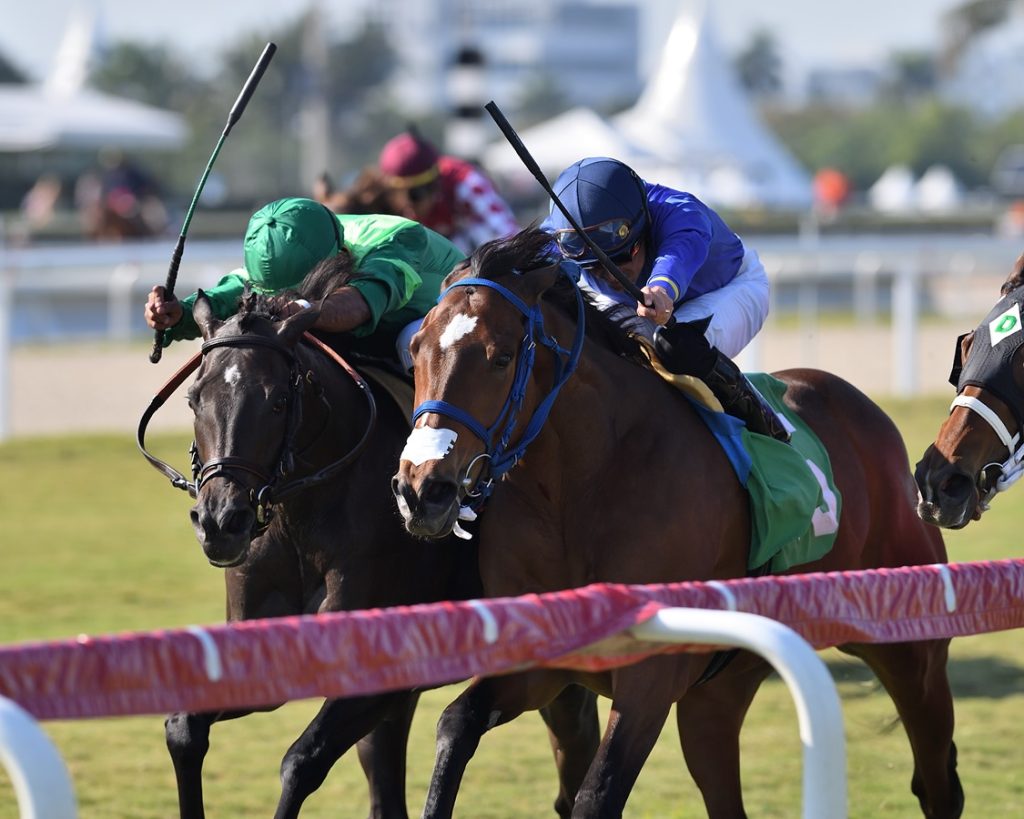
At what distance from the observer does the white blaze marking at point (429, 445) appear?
3.53 metres

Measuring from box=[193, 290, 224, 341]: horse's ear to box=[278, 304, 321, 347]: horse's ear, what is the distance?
0.62 ft

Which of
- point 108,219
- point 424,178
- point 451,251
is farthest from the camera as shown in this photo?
point 108,219

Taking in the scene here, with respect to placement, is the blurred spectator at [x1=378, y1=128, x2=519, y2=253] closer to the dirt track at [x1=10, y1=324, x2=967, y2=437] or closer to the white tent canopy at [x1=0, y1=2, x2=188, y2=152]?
the dirt track at [x1=10, y1=324, x2=967, y2=437]

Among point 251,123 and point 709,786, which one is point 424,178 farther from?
point 251,123

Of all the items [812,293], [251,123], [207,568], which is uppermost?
[251,123]

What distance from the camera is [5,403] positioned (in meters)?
12.0

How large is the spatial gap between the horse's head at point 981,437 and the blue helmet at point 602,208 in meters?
0.94

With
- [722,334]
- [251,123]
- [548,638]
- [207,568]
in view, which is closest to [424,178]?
[207,568]

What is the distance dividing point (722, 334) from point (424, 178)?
132 inches

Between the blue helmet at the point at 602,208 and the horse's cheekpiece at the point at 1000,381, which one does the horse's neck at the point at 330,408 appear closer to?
the blue helmet at the point at 602,208

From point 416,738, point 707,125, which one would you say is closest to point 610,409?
point 416,738

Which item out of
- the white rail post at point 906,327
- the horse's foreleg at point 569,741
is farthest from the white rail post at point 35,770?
the white rail post at point 906,327

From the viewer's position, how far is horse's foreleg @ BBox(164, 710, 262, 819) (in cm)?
399

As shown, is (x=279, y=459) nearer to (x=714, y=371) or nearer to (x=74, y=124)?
(x=714, y=371)
